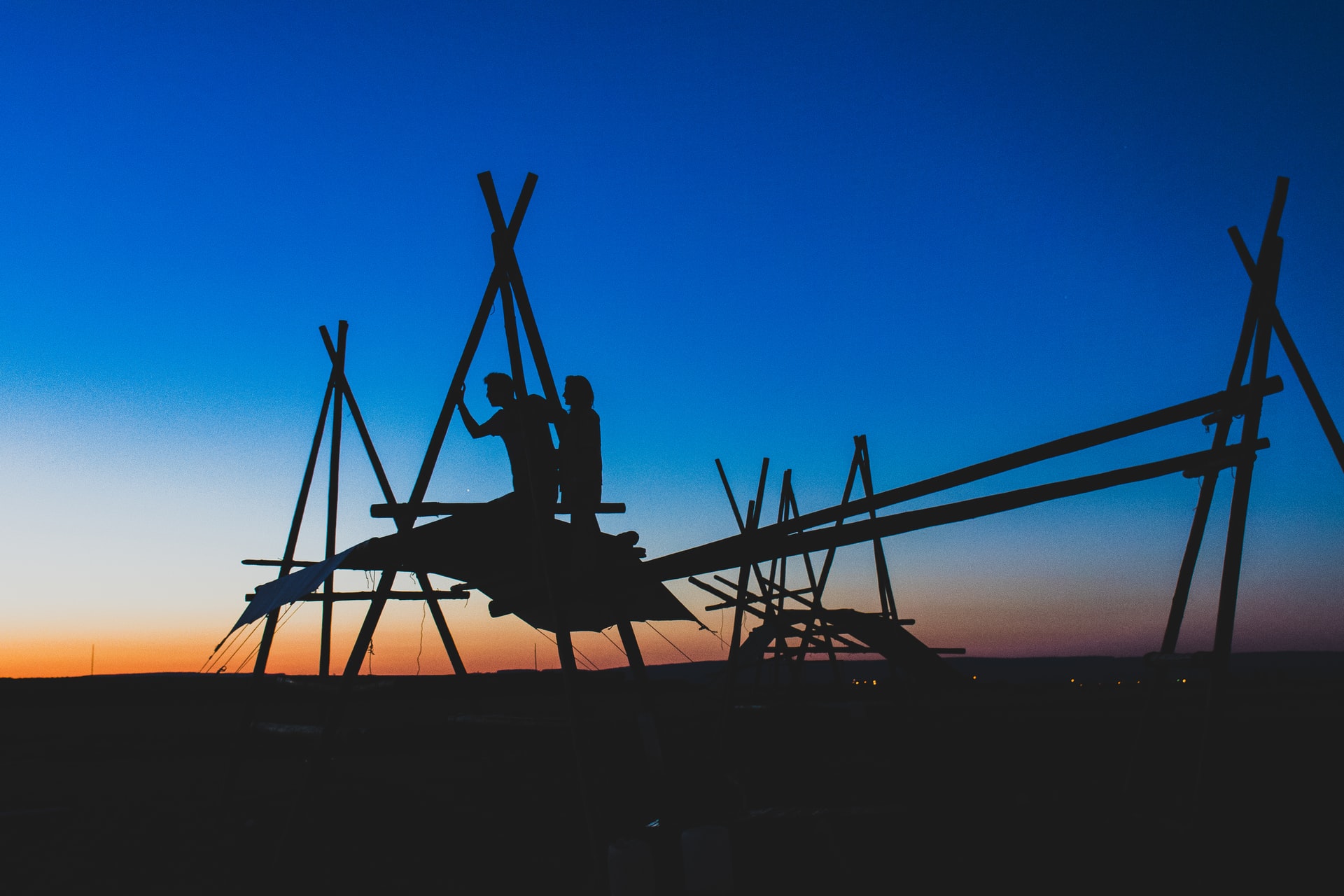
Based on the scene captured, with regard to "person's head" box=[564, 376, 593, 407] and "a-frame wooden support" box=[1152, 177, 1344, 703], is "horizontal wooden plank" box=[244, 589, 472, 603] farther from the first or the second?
"a-frame wooden support" box=[1152, 177, 1344, 703]

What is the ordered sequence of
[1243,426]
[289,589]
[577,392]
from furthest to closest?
[289,589], [577,392], [1243,426]

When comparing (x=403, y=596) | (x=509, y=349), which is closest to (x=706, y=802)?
(x=403, y=596)

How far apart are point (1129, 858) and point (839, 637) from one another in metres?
7.91

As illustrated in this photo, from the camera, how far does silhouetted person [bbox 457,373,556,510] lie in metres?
6.21

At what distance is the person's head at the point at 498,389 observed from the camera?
24.3 feet

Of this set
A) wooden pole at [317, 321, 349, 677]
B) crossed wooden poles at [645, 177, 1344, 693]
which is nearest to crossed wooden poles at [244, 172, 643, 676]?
crossed wooden poles at [645, 177, 1344, 693]

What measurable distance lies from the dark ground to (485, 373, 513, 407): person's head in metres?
2.87

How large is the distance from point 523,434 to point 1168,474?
14.3ft

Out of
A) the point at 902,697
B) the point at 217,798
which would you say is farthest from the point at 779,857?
the point at 902,697

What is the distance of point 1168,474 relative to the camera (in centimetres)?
407

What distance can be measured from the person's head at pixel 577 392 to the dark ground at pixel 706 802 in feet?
9.16

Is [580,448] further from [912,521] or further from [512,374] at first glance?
[912,521]

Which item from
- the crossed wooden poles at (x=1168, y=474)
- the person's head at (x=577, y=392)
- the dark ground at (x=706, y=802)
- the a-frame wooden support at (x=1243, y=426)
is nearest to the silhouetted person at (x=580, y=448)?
the person's head at (x=577, y=392)

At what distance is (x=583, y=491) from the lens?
6.56 m
